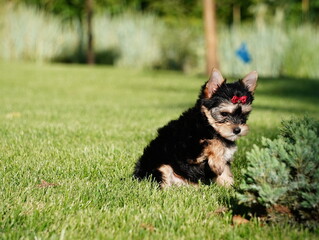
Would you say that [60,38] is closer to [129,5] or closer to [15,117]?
[129,5]

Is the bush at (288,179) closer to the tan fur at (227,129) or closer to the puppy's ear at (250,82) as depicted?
the tan fur at (227,129)

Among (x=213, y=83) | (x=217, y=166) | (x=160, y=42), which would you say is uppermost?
(x=160, y=42)

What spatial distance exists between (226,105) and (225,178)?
0.69 metres

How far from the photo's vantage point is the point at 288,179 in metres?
3.31

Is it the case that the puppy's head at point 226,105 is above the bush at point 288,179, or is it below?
above

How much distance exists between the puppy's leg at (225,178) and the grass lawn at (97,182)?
0.11m

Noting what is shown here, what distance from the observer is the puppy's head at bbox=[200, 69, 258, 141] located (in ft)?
14.1

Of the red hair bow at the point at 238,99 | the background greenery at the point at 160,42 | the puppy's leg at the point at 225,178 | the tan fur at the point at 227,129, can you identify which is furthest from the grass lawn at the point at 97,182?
the background greenery at the point at 160,42

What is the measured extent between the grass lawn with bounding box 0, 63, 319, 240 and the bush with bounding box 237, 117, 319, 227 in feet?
0.41

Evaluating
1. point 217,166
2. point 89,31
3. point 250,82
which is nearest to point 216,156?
point 217,166

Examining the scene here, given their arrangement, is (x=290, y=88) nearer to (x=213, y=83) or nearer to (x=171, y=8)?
(x=213, y=83)

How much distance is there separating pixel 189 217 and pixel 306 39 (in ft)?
55.9

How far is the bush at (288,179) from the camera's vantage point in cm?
326

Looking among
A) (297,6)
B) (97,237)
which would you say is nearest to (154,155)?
(97,237)
